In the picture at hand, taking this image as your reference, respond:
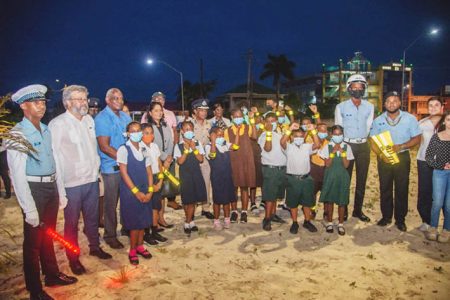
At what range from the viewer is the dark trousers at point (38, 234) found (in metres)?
3.77

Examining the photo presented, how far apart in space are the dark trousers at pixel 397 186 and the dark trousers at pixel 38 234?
5.57m

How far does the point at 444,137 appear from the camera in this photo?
5.47m

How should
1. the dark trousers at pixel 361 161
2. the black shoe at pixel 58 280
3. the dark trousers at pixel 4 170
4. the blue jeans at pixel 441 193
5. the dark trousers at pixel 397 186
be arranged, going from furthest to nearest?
the dark trousers at pixel 4 170 < the dark trousers at pixel 361 161 < the dark trousers at pixel 397 186 < the blue jeans at pixel 441 193 < the black shoe at pixel 58 280

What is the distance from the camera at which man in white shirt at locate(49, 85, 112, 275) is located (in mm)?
4414

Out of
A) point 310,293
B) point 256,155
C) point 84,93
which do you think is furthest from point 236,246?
point 84,93

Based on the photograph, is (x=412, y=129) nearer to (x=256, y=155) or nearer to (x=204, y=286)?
(x=256, y=155)

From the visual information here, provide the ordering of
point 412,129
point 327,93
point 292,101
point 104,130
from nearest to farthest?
point 104,130 → point 412,129 → point 292,101 → point 327,93

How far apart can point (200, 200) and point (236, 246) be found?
1.08m

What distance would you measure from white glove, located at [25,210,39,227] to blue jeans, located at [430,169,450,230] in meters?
5.89

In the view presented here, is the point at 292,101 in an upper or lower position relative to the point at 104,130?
upper

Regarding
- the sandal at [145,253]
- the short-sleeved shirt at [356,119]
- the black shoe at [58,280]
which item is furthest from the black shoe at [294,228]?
the black shoe at [58,280]

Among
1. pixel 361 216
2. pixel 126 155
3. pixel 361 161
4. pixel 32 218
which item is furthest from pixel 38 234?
pixel 361 216

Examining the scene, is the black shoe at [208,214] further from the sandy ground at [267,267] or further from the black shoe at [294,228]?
the black shoe at [294,228]

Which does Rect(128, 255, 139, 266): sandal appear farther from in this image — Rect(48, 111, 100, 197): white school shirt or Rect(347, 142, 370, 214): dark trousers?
Rect(347, 142, 370, 214): dark trousers
